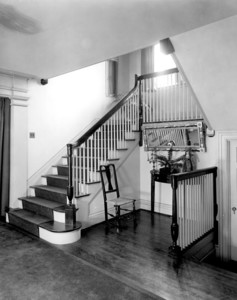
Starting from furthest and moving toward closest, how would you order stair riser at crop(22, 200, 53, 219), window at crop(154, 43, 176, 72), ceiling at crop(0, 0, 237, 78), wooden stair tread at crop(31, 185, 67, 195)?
window at crop(154, 43, 176, 72) → wooden stair tread at crop(31, 185, 67, 195) → stair riser at crop(22, 200, 53, 219) → ceiling at crop(0, 0, 237, 78)

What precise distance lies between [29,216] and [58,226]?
777 millimetres

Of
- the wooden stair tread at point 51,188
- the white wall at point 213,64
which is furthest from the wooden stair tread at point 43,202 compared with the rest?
the white wall at point 213,64

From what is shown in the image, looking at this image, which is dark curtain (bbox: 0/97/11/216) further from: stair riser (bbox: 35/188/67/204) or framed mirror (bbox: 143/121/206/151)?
framed mirror (bbox: 143/121/206/151)

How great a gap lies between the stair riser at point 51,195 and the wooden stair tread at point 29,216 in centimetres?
37

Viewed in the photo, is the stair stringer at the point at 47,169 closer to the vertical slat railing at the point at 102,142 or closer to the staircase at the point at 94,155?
the staircase at the point at 94,155

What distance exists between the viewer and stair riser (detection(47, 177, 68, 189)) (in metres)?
4.59

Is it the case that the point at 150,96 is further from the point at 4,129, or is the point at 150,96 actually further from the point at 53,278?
the point at 53,278

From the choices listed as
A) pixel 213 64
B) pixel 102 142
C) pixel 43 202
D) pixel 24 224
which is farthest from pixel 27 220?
pixel 213 64

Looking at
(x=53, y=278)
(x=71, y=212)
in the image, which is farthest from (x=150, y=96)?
(x=53, y=278)

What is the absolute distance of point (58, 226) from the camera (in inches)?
146

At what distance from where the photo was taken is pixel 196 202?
3.81m

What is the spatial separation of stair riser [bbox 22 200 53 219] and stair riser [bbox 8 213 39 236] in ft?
0.92

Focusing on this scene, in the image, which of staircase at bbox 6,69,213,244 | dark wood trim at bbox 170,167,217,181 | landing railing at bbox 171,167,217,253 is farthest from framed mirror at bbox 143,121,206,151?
landing railing at bbox 171,167,217,253

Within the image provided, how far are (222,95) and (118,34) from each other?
5.92 ft
